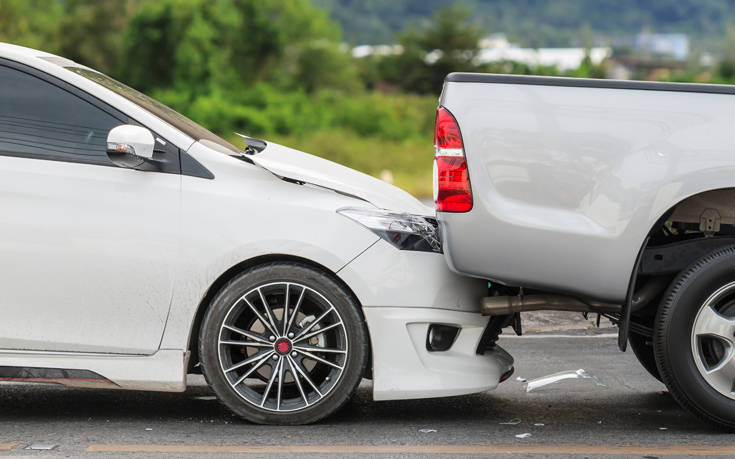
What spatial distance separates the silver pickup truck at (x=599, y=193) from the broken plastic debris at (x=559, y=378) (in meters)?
1.06

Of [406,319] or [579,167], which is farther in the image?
[406,319]

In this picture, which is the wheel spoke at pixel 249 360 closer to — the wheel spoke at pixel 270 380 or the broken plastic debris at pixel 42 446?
the wheel spoke at pixel 270 380

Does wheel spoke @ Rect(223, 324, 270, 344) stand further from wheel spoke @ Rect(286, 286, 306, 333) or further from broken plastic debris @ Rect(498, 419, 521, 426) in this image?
broken plastic debris @ Rect(498, 419, 521, 426)

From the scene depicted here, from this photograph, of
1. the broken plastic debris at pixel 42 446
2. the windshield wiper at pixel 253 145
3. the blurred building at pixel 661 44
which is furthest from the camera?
the blurred building at pixel 661 44

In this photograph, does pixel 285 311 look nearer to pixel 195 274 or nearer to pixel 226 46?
pixel 195 274

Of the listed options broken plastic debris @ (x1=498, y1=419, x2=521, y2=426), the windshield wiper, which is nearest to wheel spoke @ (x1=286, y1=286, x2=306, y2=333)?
the windshield wiper

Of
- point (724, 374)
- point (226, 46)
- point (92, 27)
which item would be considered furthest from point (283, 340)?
point (92, 27)

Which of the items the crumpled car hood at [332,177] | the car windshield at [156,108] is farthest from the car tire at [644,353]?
the car windshield at [156,108]

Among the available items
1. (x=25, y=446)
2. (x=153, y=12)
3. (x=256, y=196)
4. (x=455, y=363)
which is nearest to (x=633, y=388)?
(x=455, y=363)

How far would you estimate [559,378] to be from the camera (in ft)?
19.5

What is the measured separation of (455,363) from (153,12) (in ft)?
230

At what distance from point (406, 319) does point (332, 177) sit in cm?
86

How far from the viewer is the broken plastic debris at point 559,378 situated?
5816mm

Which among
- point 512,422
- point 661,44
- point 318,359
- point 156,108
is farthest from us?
point 661,44
